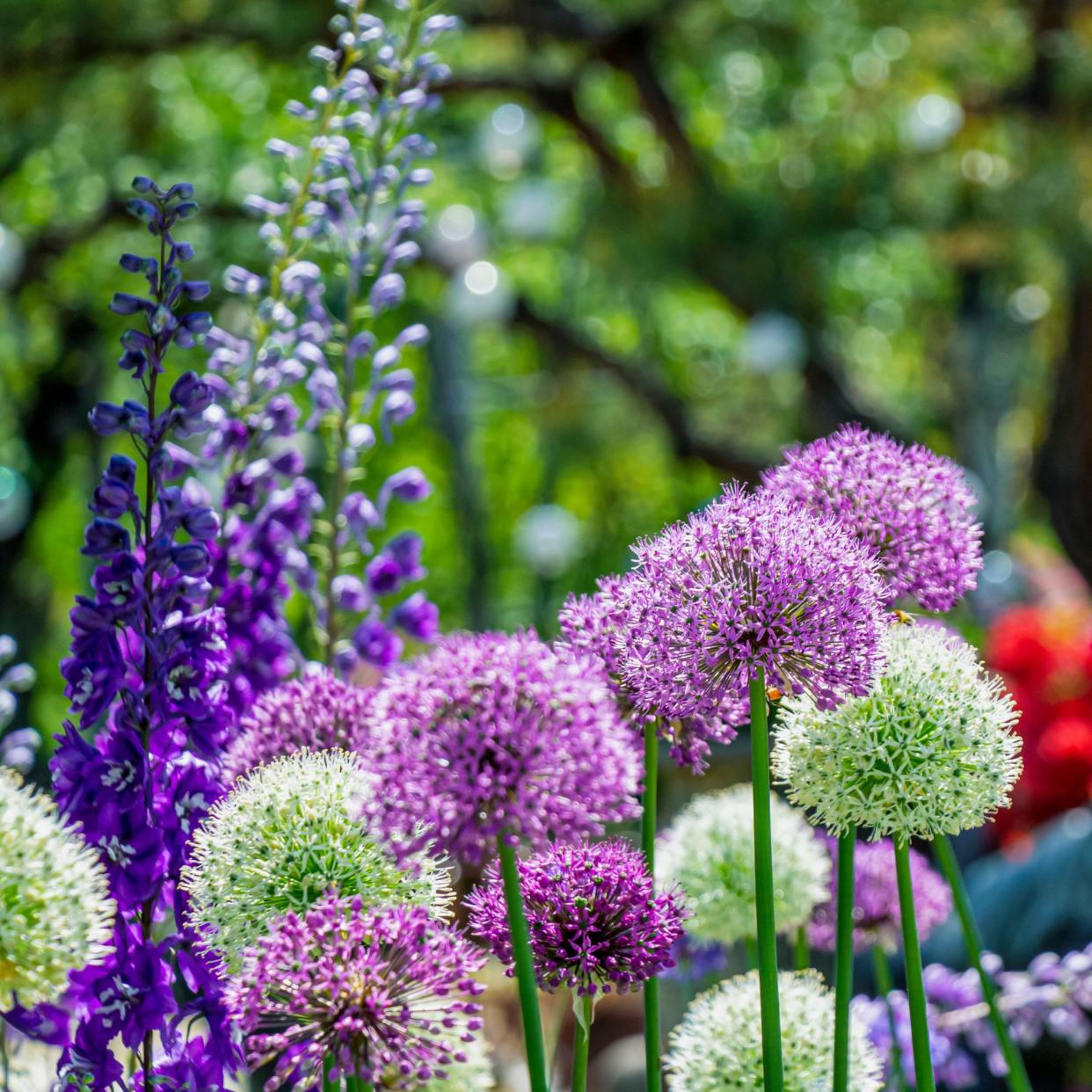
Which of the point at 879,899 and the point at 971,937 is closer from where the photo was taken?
the point at 971,937

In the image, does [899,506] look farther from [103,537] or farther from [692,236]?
[692,236]

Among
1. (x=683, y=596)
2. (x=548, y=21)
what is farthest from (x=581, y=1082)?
(x=548, y=21)

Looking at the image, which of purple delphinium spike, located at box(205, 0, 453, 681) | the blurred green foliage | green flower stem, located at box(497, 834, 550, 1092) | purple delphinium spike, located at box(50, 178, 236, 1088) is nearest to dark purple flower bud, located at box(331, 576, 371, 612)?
purple delphinium spike, located at box(205, 0, 453, 681)

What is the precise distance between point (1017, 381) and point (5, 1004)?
11.5 m

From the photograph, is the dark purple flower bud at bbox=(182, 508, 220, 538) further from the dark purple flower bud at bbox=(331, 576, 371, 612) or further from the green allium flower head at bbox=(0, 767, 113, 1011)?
the dark purple flower bud at bbox=(331, 576, 371, 612)

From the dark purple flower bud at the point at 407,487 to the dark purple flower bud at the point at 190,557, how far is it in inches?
33.4

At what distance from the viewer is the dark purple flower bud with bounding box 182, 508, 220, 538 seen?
108cm

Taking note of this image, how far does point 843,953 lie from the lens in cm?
100

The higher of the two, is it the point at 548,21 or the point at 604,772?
the point at 548,21

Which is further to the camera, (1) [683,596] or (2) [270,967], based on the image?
(1) [683,596]

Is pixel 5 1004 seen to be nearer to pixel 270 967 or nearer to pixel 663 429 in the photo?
pixel 270 967

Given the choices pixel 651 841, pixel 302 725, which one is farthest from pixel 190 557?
pixel 651 841

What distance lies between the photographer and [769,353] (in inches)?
321

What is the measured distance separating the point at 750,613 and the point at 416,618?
96cm
